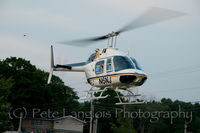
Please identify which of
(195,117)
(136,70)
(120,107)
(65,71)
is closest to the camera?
(136,70)

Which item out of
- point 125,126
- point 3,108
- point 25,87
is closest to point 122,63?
point 3,108

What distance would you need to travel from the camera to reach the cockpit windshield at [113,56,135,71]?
16562mm

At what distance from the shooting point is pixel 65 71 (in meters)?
21.6

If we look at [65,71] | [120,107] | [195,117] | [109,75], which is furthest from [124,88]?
[195,117]

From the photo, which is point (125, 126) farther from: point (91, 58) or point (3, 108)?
point (91, 58)

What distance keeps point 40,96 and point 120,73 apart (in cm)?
3225

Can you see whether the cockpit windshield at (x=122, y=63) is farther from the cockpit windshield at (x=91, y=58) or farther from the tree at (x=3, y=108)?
the tree at (x=3, y=108)

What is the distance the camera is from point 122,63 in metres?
16.8

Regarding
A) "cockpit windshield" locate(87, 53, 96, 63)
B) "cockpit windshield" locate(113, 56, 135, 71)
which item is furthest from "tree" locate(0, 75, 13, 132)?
"cockpit windshield" locate(113, 56, 135, 71)

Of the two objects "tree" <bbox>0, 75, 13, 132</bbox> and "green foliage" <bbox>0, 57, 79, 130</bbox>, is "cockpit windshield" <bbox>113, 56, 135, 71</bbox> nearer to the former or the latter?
"tree" <bbox>0, 75, 13, 132</bbox>

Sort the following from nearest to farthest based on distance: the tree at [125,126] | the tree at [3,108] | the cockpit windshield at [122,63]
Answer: the cockpit windshield at [122,63] < the tree at [3,108] < the tree at [125,126]

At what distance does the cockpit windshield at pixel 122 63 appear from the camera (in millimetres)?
16562

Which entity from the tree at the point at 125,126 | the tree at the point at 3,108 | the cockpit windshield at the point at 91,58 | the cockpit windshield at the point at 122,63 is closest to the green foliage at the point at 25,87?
the tree at the point at 125,126

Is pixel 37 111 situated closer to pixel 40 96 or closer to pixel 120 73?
pixel 40 96
